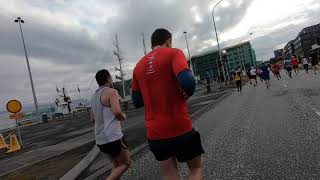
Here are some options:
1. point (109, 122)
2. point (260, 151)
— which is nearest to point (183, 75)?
point (109, 122)

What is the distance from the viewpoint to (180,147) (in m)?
3.88

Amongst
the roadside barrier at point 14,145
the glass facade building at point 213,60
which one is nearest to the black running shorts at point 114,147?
the roadside barrier at point 14,145

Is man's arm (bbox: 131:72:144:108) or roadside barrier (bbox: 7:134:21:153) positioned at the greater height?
man's arm (bbox: 131:72:144:108)

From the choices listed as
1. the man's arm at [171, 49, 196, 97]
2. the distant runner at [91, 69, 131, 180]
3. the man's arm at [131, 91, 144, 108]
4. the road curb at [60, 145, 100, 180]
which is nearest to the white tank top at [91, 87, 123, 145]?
the distant runner at [91, 69, 131, 180]

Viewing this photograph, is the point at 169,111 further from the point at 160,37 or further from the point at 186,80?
the point at 160,37

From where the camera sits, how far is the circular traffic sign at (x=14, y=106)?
58.4 ft

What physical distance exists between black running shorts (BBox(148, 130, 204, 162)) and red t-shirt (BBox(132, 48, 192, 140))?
4 cm

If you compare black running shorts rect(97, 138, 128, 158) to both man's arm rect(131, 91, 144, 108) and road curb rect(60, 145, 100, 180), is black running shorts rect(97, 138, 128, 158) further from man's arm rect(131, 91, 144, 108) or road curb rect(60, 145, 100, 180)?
road curb rect(60, 145, 100, 180)

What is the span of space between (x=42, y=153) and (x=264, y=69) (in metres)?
20.6

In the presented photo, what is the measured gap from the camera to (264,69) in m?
31.4

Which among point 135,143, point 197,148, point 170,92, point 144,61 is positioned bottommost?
point 135,143

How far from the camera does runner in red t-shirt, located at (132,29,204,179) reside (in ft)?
12.6

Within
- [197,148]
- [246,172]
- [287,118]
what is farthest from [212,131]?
[197,148]

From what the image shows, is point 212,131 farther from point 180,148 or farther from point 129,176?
point 180,148
